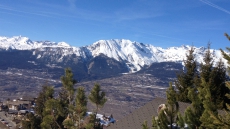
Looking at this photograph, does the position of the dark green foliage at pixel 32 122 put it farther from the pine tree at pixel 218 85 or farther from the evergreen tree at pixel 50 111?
the pine tree at pixel 218 85

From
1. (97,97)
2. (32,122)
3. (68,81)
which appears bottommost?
(32,122)

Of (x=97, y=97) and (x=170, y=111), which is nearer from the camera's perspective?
(x=170, y=111)

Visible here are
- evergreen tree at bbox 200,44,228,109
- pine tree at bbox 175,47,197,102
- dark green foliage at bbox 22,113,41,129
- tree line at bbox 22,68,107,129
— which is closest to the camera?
tree line at bbox 22,68,107,129

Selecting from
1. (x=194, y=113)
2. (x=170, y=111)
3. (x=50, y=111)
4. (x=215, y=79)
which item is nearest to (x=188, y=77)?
(x=215, y=79)

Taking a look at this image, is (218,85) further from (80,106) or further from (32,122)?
(32,122)

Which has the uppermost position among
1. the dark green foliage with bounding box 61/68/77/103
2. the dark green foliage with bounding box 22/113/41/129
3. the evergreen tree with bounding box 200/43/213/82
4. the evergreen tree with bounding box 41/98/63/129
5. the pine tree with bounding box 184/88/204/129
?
the evergreen tree with bounding box 200/43/213/82

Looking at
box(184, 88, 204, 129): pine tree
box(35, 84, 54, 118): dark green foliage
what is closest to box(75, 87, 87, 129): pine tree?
box(35, 84, 54, 118): dark green foliage

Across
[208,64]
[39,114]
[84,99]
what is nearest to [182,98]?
[208,64]

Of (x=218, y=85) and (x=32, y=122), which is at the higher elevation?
(x=218, y=85)

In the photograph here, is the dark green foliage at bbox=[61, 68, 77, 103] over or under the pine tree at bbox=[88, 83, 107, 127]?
over

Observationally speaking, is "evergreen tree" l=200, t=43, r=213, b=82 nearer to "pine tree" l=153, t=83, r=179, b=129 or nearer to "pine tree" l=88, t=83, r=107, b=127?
"pine tree" l=88, t=83, r=107, b=127

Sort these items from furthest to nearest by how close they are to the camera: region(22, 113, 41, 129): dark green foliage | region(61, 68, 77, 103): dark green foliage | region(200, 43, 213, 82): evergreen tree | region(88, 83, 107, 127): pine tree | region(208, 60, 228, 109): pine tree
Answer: region(22, 113, 41, 129): dark green foliage, region(200, 43, 213, 82): evergreen tree, region(208, 60, 228, 109): pine tree, region(88, 83, 107, 127): pine tree, region(61, 68, 77, 103): dark green foliage

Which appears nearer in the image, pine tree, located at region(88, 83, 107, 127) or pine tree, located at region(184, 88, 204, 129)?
pine tree, located at region(184, 88, 204, 129)

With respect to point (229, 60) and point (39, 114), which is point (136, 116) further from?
point (39, 114)
